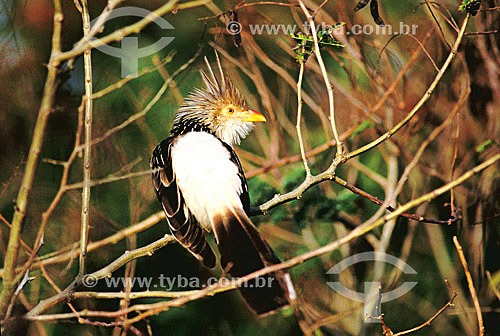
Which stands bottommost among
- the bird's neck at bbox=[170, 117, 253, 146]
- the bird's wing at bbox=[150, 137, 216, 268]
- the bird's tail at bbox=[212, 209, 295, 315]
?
the bird's tail at bbox=[212, 209, 295, 315]

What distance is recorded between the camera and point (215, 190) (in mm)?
2277

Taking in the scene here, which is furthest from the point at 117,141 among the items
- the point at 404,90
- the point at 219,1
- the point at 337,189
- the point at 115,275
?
the point at 404,90

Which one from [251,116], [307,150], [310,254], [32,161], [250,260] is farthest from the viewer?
[307,150]

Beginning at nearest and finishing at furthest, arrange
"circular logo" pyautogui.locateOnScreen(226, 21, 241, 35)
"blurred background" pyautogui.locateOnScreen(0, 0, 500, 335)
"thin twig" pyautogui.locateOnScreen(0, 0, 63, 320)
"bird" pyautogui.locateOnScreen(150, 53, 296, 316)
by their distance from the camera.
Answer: "thin twig" pyautogui.locateOnScreen(0, 0, 63, 320) → "bird" pyautogui.locateOnScreen(150, 53, 296, 316) → "circular logo" pyautogui.locateOnScreen(226, 21, 241, 35) → "blurred background" pyautogui.locateOnScreen(0, 0, 500, 335)

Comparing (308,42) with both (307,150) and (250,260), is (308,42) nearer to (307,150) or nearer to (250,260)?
(250,260)

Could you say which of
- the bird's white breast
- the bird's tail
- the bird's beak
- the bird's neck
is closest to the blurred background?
the bird's neck

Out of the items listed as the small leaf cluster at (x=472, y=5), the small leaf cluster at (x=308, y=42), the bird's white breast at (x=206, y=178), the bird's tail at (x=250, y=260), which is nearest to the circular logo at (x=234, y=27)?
the small leaf cluster at (x=308, y=42)

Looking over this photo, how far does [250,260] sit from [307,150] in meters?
1.63

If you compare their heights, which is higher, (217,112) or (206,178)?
(217,112)

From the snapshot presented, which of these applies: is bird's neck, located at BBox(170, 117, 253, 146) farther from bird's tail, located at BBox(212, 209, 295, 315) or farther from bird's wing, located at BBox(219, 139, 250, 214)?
bird's tail, located at BBox(212, 209, 295, 315)

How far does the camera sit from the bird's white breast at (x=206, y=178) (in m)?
2.25

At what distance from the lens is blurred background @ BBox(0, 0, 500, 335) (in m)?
3.24

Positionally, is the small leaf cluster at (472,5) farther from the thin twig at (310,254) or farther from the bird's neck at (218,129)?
the bird's neck at (218,129)

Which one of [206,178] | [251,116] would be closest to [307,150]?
[251,116]
